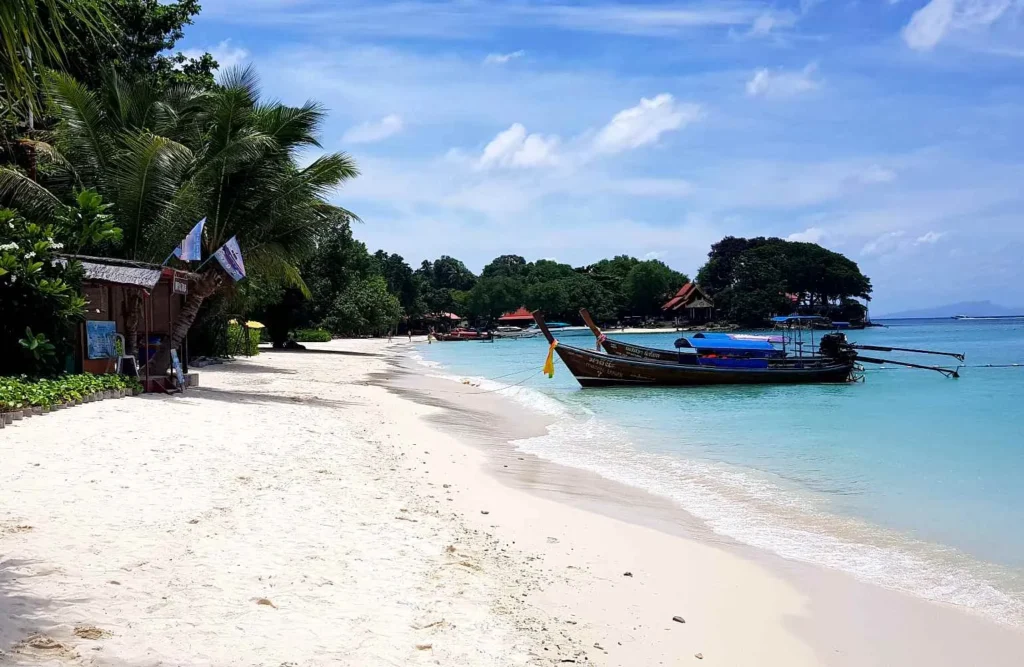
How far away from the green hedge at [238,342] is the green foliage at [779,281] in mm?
71563

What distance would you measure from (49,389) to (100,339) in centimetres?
301

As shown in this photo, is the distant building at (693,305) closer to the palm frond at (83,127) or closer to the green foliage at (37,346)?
the palm frond at (83,127)

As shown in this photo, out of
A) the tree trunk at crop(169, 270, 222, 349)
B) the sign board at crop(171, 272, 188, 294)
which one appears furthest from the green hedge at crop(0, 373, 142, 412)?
the tree trunk at crop(169, 270, 222, 349)

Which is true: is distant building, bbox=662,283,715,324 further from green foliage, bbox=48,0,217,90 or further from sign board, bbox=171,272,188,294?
sign board, bbox=171,272,188,294

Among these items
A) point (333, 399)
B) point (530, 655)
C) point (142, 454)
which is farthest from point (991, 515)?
point (333, 399)

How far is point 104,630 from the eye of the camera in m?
3.50

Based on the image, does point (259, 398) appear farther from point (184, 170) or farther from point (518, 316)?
point (518, 316)

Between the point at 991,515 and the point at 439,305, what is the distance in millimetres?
87760

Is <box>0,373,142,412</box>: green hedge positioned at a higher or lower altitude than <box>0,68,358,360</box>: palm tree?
lower

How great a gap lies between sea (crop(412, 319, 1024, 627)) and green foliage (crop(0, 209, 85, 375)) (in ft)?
22.8

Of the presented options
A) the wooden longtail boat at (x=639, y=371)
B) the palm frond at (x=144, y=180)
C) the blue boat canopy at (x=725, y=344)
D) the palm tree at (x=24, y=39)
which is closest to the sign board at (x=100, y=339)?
the palm frond at (x=144, y=180)

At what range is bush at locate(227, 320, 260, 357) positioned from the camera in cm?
2720

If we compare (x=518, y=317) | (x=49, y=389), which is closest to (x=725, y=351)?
(x=49, y=389)

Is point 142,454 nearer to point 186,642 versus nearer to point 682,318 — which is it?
point 186,642
